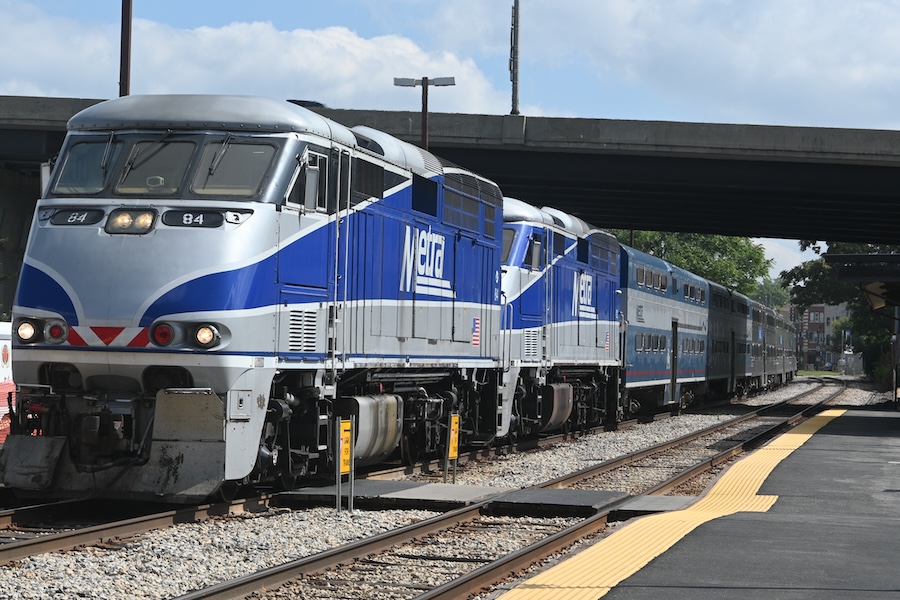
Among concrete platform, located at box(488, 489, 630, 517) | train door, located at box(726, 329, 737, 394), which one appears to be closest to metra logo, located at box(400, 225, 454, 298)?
concrete platform, located at box(488, 489, 630, 517)

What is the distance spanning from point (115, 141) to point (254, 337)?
8.31 ft

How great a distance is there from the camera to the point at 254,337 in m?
12.0

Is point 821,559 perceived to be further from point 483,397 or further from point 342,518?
point 483,397

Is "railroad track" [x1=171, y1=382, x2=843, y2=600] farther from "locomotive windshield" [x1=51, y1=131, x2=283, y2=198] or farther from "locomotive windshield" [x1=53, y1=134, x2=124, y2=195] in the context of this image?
"locomotive windshield" [x1=53, y1=134, x2=124, y2=195]

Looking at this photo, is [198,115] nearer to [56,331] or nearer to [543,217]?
[56,331]

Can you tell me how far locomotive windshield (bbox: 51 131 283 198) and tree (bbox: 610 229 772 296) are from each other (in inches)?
3576

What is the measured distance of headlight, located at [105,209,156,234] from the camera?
11875mm

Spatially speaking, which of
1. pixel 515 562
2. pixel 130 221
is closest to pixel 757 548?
pixel 515 562

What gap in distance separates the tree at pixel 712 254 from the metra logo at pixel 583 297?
76.5m

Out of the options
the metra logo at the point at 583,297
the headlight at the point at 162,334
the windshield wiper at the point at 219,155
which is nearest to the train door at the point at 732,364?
the metra logo at the point at 583,297

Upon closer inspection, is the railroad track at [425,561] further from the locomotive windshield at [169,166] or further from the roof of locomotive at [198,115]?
the roof of locomotive at [198,115]

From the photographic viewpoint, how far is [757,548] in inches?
416

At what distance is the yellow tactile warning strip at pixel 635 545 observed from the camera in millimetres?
8604

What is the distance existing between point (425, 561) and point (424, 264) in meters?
6.71
